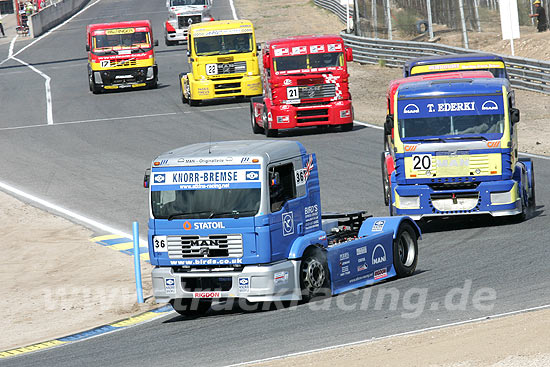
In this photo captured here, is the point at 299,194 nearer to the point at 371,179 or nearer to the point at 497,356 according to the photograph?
the point at 497,356

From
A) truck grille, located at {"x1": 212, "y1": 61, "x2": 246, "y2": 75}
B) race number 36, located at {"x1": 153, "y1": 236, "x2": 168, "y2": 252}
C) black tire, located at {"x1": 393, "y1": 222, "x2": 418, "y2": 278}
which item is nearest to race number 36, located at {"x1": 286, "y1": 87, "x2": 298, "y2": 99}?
truck grille, located at {"x1": 212, "y1": 61, "x2": 246, "y2": 75}

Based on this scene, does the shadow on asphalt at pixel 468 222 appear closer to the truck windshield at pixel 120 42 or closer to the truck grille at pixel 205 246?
the truck grille at pixel 205 246

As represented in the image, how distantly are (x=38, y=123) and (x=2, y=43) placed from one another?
3424cm

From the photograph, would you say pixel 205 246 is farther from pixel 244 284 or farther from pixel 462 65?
pixel 462 65

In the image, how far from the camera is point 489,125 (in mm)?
17391

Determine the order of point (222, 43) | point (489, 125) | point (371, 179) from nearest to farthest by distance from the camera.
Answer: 1. point (489, 125)
2. point (371, 179)
3. point (222, 43)

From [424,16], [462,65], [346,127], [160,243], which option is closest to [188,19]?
[424,16]

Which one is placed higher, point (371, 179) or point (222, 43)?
point (222, 43)

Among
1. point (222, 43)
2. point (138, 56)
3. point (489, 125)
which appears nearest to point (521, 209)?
point (489, 125)

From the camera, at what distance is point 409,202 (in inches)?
685

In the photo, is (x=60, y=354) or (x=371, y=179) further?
(x=371, y=179)

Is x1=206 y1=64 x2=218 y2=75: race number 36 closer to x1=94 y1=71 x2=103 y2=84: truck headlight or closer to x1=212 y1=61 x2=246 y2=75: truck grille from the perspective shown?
x1=212 y1=61 x2=246 y2=75: truck grille

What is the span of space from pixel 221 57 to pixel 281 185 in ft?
70.7

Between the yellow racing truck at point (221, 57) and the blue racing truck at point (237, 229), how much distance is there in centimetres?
2096
